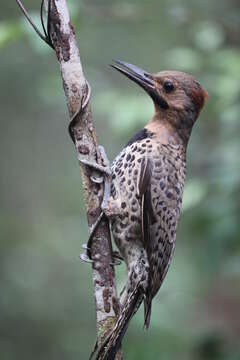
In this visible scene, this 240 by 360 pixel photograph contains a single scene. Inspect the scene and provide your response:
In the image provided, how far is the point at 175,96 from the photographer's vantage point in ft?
13.7

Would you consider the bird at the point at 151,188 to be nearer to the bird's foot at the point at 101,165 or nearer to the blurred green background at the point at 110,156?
the bird's foot at the point at 101,165

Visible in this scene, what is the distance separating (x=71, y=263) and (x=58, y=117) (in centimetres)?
286

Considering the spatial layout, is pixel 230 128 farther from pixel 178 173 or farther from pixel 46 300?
pixel 46 300

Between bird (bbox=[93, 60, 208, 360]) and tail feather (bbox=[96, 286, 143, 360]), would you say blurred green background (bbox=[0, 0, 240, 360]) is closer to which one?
A: bird (bbox=[93, 60, 208, 360])

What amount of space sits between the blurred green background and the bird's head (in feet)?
1.79

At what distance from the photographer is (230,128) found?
5203 millimetres

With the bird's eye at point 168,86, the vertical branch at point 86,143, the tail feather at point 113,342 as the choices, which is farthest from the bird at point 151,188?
the vertical branch at point 86,143

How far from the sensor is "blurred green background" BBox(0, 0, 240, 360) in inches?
193

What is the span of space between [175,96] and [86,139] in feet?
3.44

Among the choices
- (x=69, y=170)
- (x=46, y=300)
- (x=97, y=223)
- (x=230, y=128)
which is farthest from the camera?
(x=69, y=170)

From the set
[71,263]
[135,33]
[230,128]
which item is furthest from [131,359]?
[135,33]

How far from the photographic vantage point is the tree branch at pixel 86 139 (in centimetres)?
321

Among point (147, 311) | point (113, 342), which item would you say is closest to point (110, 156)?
point (147, 311)

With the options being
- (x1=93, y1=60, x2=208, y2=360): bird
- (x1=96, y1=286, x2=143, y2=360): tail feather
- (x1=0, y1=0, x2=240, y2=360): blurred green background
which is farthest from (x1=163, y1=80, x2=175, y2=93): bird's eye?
(x1=96, y1=286, x2=143, y2=360): tail feather
